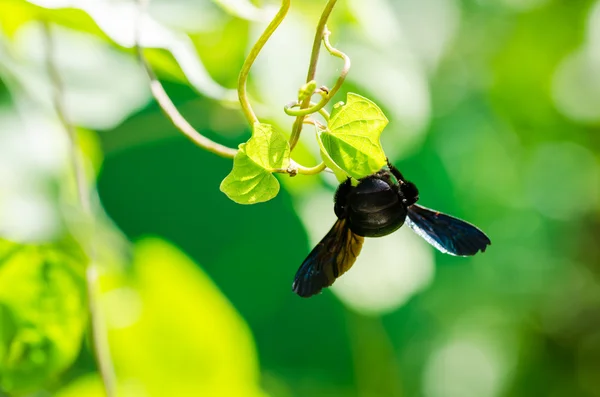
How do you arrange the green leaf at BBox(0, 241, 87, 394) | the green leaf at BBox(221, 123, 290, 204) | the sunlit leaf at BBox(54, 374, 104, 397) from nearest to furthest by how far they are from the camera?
the green leaf at BBox(221, 123, 290, 204) → the green leaf at BBox(0, 241, 87, 394) → the sunlit leaf at BBox(54, 374, 104, 397)

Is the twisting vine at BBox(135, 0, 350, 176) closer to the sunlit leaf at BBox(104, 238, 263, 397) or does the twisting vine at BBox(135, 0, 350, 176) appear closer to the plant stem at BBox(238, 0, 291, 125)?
the plant stem at BBox(238, 0, 291, 125)

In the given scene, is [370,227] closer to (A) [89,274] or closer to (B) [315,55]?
(B) [315,55]

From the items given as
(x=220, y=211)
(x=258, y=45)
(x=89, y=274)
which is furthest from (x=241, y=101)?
(x=220, y=211)

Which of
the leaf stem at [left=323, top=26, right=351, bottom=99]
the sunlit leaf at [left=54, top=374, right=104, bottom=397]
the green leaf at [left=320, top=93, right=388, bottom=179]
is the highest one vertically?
the leaf stem at [left=323, top=26, right=351, bottom=99]

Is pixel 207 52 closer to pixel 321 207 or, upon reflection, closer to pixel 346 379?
pixel 321 207

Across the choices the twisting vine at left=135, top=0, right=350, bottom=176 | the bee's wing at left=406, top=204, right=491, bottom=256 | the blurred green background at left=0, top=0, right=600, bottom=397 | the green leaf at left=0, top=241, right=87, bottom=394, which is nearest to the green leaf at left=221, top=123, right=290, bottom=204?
the twisting vine at left=135, top=0, right=350, bottom=176
